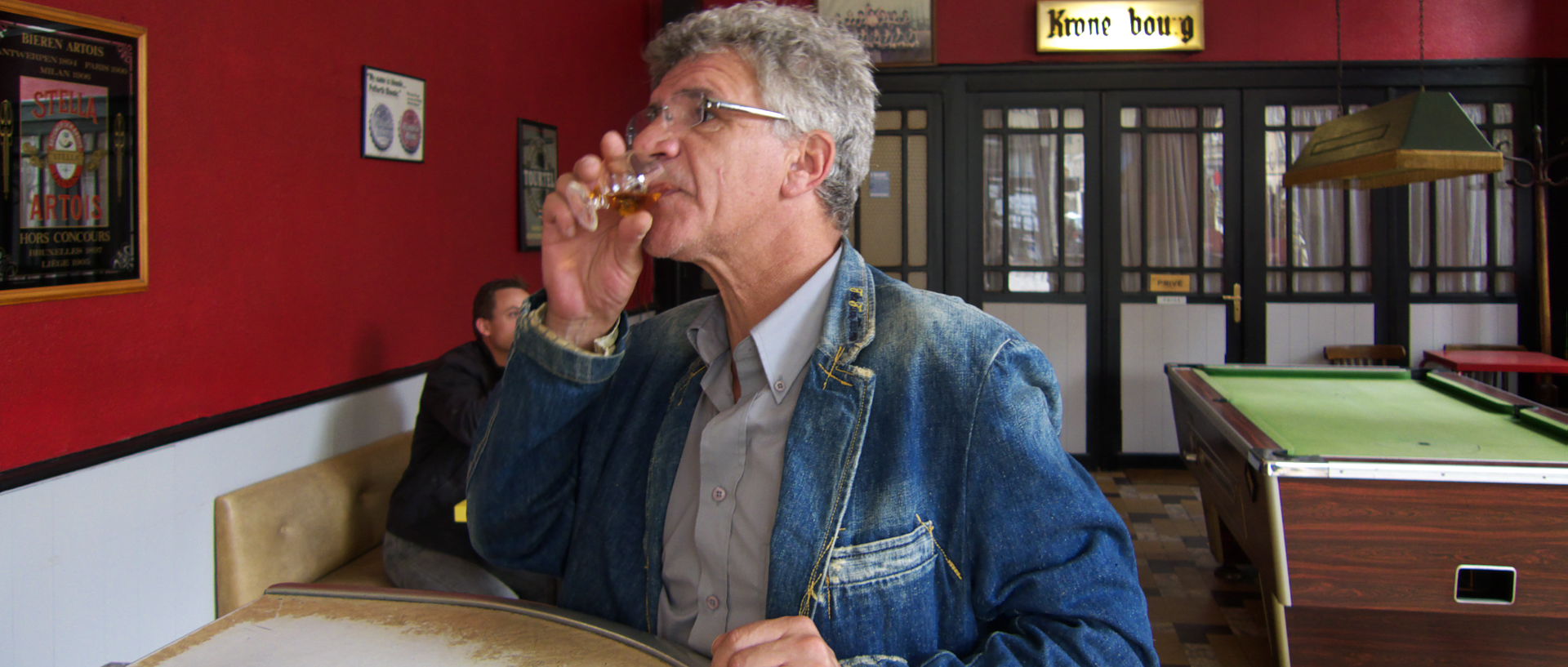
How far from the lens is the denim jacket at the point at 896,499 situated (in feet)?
3.77

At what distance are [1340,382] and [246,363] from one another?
3901 millimetres

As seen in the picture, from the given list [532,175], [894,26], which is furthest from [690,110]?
[894,26]

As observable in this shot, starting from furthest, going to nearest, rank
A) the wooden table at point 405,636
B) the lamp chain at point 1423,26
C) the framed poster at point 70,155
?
the lamp chain at point 1423,26
the framed poster at point 70,155
the wooden table at point 405,636

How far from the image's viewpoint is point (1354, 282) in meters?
6.11

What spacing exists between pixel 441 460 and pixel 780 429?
197 centimetres

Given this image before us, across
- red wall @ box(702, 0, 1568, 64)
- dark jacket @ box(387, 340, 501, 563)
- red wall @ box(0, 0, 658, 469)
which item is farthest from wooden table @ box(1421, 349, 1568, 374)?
dark jacket @ box(387, 340, 501, 563)

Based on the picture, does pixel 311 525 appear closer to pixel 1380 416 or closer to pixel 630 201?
pixel 630 201

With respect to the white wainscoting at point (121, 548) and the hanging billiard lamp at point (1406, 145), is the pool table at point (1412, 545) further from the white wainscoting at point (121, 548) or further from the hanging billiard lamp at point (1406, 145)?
the white wainscoting at point (121, 548)

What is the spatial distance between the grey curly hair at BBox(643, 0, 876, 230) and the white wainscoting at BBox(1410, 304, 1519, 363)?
19.0 feet

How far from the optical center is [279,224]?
2908 mm

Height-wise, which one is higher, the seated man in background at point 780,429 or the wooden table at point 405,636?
the seated man in background at point 780,429

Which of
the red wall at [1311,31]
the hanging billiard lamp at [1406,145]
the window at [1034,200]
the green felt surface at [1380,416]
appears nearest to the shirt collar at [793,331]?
the green felt surface at [1380,416]

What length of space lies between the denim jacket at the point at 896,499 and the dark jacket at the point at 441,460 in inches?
62.3

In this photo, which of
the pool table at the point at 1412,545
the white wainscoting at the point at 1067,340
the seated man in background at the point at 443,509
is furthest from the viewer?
the white wainscoting at the point at 1067,340
